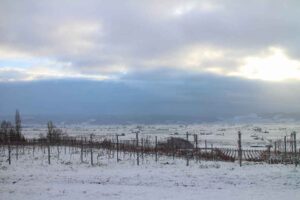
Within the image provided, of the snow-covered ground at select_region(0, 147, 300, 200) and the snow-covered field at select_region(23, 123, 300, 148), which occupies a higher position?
the snow-covered ground at select_region(0, 147, 300, 200)

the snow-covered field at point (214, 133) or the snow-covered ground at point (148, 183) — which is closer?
the snow-covered ground at point (148, 183)

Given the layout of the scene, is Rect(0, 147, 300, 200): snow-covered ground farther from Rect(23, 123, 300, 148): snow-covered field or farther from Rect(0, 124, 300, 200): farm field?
Rect(23, 123, 300, 148): snow-covered field

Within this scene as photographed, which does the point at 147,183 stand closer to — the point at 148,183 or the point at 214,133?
the point at 148,183

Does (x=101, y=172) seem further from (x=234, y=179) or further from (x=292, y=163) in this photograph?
(x=292, y=163)

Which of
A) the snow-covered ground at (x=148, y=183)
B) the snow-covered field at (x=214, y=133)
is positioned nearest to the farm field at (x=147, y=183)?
the snow-covered ground at (x=148, y=183)

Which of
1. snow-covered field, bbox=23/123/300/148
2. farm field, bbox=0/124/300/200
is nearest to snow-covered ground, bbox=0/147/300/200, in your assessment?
farm field, bbox=0/124/300/200

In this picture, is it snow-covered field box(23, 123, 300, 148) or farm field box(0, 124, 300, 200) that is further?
snow-covered field box(23, 123, 300, 148)

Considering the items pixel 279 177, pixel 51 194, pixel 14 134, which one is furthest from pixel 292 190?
pixel 14 134

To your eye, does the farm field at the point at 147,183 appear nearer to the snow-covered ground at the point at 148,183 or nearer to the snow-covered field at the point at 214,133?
the snow-covered ground at the point at 148,183

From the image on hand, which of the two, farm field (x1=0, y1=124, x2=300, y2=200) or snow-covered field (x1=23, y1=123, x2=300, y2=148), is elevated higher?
farm field (x1=0, y1=124, x2=300, y2=200)

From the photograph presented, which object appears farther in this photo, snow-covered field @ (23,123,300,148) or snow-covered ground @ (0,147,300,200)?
snow-covered field @ (23,123,300,148)

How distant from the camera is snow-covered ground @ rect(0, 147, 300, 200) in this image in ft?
48.2

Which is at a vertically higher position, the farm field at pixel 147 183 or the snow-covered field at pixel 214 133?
the farm field at pixel 147 183

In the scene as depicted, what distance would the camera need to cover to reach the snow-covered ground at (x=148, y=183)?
14.7 metres
